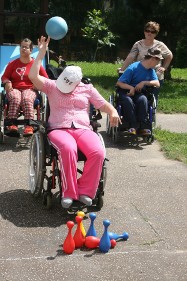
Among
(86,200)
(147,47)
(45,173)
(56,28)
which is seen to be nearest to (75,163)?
(86,200)

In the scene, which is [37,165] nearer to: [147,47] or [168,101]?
[147,47]

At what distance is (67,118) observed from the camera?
211 inches

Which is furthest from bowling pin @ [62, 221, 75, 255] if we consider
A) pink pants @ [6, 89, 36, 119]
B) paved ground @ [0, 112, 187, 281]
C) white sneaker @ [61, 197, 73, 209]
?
pink pants @ [6, 89, 36, 119]

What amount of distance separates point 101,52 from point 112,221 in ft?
84.1

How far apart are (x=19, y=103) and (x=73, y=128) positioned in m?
2.41

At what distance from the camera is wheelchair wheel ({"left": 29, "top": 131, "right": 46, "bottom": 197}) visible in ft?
16.9

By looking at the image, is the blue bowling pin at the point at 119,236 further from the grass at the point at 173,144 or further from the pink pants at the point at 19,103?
the pink pants at the point at 19,103

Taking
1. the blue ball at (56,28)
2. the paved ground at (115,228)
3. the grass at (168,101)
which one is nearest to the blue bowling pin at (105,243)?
the paved ground at (115,228)

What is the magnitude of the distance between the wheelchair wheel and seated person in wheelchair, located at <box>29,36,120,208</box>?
5.6 inches

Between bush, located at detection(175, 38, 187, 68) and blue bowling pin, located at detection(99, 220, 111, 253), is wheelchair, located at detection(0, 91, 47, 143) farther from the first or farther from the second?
bush, located at detection(175, 38, 187, 68)

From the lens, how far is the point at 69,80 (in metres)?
5.32

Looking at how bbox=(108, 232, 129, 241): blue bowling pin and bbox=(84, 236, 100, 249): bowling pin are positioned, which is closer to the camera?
bbox=(84, 236, 100, 249): bowling pin

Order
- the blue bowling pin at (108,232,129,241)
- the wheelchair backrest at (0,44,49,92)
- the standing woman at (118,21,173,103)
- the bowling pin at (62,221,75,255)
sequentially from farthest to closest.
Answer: the wheelchair backrest at (0,44,49,92)
the standing woman at (118,21,173,103)
the blue bowling pin at (108,232,129,241)
the bowling pin at (62,221,75,255)

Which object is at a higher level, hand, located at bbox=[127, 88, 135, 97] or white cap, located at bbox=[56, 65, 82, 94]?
white cap, located at bbox=[56, 65, 82, 94]
